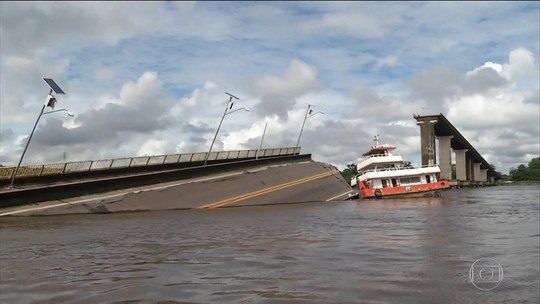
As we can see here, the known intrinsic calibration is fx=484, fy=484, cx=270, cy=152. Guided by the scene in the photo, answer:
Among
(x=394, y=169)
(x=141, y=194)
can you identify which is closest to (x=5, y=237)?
(x=141, y=194)

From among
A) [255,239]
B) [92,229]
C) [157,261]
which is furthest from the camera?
[92,229]

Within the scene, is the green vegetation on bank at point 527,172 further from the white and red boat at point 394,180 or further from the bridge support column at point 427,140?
the white and red boat at point 394,180

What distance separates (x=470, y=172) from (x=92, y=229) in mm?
125784

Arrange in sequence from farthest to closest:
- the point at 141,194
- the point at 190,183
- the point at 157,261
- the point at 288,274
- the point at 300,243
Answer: the point at 190,183 < the point at 141,194 < the point at 300,243 < the point at 157,261 < the point at 288,274

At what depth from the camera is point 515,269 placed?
33.0 feet

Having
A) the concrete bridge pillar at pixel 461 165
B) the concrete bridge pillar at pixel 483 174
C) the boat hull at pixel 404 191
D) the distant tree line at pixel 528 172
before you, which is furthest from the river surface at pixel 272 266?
the distant tree line at pixel 528 172

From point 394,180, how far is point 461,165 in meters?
77.9

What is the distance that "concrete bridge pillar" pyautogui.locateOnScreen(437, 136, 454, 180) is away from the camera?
325 ft

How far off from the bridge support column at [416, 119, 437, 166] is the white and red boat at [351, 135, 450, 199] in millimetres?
37465

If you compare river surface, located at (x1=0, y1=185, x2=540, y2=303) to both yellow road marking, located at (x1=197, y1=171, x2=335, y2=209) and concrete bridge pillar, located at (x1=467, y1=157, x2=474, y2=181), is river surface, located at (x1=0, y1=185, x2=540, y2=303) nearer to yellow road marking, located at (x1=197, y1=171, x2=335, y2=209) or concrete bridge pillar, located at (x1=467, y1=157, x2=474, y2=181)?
yellow road marking, located at (x1=197, y1=171, x2=335, y2=209)

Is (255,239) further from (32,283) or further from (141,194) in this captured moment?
(141,194)

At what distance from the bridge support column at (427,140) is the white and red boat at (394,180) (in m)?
37.5

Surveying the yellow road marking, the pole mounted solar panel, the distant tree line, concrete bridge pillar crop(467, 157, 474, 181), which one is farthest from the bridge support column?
the distant tree line

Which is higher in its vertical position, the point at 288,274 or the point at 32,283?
the point at 288,274
